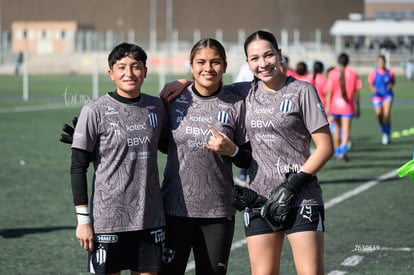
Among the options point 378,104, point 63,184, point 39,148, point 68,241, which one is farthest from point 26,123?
point 68,241

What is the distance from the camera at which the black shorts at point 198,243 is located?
18.9 feet

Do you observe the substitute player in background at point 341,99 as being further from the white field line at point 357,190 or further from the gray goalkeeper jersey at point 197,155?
the gray goalkeeper jersey at point 197,155

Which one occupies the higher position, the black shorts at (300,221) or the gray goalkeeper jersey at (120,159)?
the gray goalkeeper jersey at (120,159)

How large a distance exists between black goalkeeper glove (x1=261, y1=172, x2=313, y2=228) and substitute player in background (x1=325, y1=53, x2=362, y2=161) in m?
11.7

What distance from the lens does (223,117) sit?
226 inches

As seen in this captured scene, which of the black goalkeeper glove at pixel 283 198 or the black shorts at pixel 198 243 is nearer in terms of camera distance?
the black goalkeeper glove at pixel 283 198

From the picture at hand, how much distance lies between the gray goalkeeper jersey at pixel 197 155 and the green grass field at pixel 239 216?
59 centimetres

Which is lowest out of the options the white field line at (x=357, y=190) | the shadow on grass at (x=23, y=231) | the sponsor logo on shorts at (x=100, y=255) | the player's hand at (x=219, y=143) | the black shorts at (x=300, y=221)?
the white field line at (x=357, y=190)

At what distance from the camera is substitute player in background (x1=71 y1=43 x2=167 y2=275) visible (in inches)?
216

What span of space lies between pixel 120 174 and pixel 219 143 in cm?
58

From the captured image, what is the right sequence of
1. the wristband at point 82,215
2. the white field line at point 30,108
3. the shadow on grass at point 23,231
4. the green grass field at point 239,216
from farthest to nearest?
the white field line at point 30,108
the shadow on grass at point 23,231
the green grass field at point 239,216
the wristband at point 82,215

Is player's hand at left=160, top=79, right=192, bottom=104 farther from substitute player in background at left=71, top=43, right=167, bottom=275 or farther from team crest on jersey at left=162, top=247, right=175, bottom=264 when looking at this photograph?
team crest on jersey at left=162, top=247, right=175, bottom=264

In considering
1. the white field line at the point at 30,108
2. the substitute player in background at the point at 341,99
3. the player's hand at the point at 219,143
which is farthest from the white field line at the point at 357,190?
the white field line at the point at 30,108

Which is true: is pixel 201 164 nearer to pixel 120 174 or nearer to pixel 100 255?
pixel 120 174
